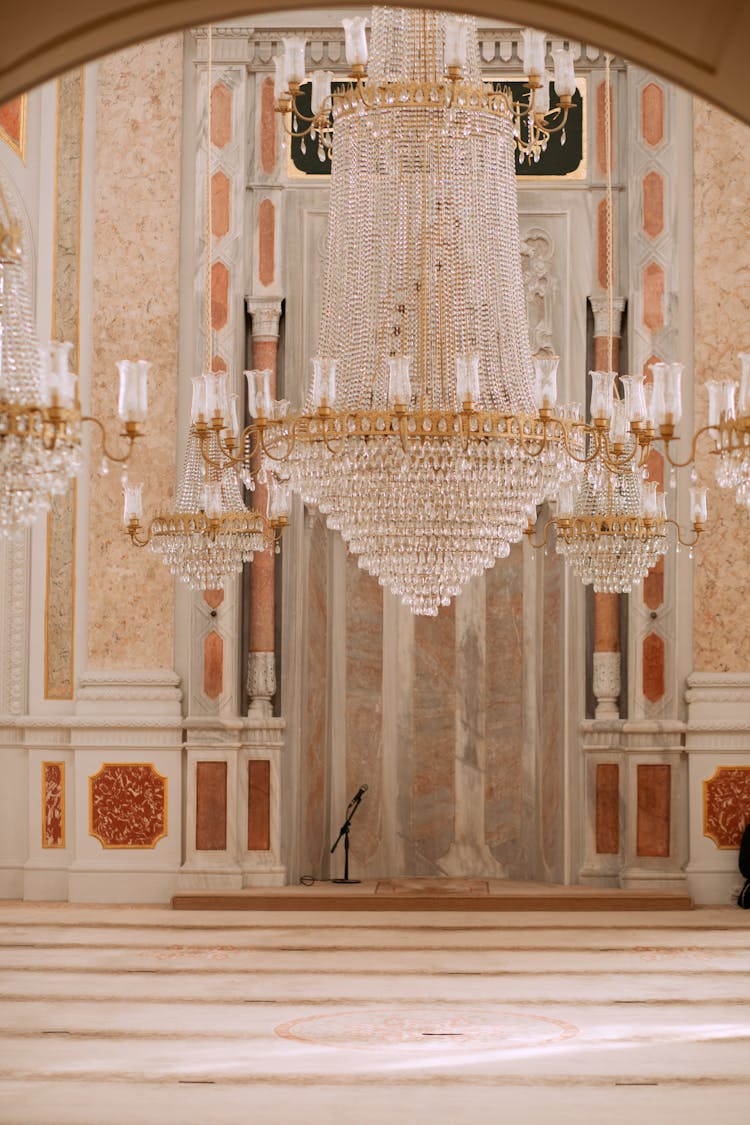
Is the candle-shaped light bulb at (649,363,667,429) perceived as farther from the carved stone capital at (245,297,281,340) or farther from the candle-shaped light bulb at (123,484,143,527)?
the carved stone capital at (245,297,281,340)

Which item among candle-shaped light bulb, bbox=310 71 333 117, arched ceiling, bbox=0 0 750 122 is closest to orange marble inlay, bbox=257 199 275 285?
candle-shaped light bulb, bbox=310 71 333 117

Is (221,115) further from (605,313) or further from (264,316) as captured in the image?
(605,313)

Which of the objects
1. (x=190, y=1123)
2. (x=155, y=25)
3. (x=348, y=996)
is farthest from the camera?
(x=348, y=996)

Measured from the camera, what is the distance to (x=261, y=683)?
29.7 ft

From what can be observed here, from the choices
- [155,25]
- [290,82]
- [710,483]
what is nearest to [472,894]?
[710,483]

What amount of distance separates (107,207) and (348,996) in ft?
16.0

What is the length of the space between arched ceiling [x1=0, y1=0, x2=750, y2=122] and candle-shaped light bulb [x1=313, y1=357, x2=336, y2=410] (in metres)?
2.33

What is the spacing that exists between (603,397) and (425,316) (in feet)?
2.25

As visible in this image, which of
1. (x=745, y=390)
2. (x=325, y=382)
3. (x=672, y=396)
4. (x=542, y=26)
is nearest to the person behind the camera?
(x=542, y=26)

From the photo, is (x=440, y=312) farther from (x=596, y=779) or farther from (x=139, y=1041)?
(x=596, y=779)

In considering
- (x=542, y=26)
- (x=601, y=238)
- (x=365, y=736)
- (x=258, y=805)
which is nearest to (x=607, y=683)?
(x=365, y=736)

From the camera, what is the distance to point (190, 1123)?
15.3 ft

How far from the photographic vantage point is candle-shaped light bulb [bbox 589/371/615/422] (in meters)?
5.16

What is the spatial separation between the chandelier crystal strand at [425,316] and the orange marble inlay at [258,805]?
3.59 m
